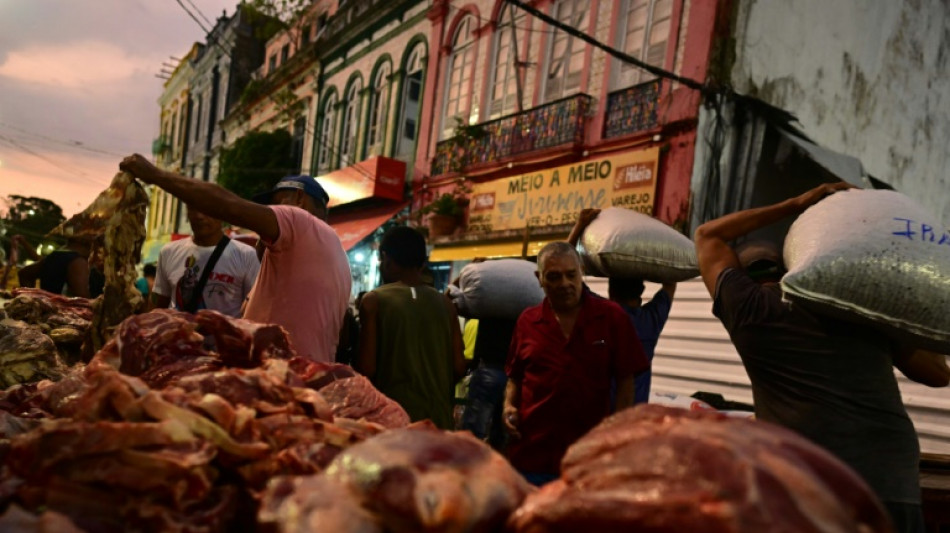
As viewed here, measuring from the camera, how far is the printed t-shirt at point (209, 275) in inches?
151

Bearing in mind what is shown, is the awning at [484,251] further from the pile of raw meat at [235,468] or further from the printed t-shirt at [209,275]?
the pile of raw meat at [235,468]

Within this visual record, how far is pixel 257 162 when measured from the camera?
839 inches

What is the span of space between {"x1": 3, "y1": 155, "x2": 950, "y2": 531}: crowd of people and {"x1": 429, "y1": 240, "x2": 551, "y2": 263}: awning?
18.4 ft

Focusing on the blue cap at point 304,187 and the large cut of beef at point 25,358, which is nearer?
the large cut of beef at point 25,358

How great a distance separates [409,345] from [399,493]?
2.82 metres

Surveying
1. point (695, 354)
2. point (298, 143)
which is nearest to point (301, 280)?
point (695, 354)

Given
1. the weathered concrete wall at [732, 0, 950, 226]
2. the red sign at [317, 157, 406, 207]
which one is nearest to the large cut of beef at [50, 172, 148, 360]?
the weathered concrete wall at [732, 0, 950, 226]

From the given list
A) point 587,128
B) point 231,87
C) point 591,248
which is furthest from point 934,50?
point 231,87

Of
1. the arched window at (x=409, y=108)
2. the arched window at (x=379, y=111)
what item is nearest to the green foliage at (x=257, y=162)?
the arched window at (x=379, y=111)

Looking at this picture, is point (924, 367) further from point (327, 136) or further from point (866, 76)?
point (327, 136)

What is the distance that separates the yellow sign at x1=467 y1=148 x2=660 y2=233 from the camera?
9.44 m

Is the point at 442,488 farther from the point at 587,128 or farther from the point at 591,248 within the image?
the point at 587,128

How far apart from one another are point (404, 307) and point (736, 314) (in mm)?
1826

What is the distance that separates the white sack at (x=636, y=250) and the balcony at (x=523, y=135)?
20.7 ft
